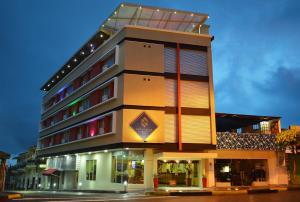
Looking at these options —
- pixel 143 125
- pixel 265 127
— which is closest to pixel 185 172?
pixel 143 125

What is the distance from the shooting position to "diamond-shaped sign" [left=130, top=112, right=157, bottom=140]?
3142 cm

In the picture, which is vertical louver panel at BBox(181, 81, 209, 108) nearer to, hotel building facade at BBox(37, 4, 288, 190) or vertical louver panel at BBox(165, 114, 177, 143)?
hotel building facade at BBox(37, 4, 288, 190)

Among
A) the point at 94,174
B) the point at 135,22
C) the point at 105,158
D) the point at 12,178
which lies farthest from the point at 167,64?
the point at 12,178

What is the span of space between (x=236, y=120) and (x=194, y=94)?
934 cm

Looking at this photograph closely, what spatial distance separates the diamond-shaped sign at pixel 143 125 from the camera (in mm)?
31422

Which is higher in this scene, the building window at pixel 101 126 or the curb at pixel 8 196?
the building window at pixel 101 126

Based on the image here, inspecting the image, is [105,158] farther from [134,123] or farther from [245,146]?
[245,146]

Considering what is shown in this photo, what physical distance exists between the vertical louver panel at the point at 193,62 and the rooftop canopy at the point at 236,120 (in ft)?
19.6

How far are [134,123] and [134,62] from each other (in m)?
6.00

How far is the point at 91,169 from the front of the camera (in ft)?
126

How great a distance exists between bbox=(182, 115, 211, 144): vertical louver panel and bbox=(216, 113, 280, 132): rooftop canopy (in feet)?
15.0

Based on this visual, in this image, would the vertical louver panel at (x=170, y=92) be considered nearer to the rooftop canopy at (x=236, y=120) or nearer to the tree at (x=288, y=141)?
the rooftop canopy at (x=236, y=120)

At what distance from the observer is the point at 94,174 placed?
3734 centimetres

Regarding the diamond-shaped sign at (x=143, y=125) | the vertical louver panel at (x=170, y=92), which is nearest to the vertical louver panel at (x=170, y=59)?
the vertical louver panel at (x=170, y=92)
